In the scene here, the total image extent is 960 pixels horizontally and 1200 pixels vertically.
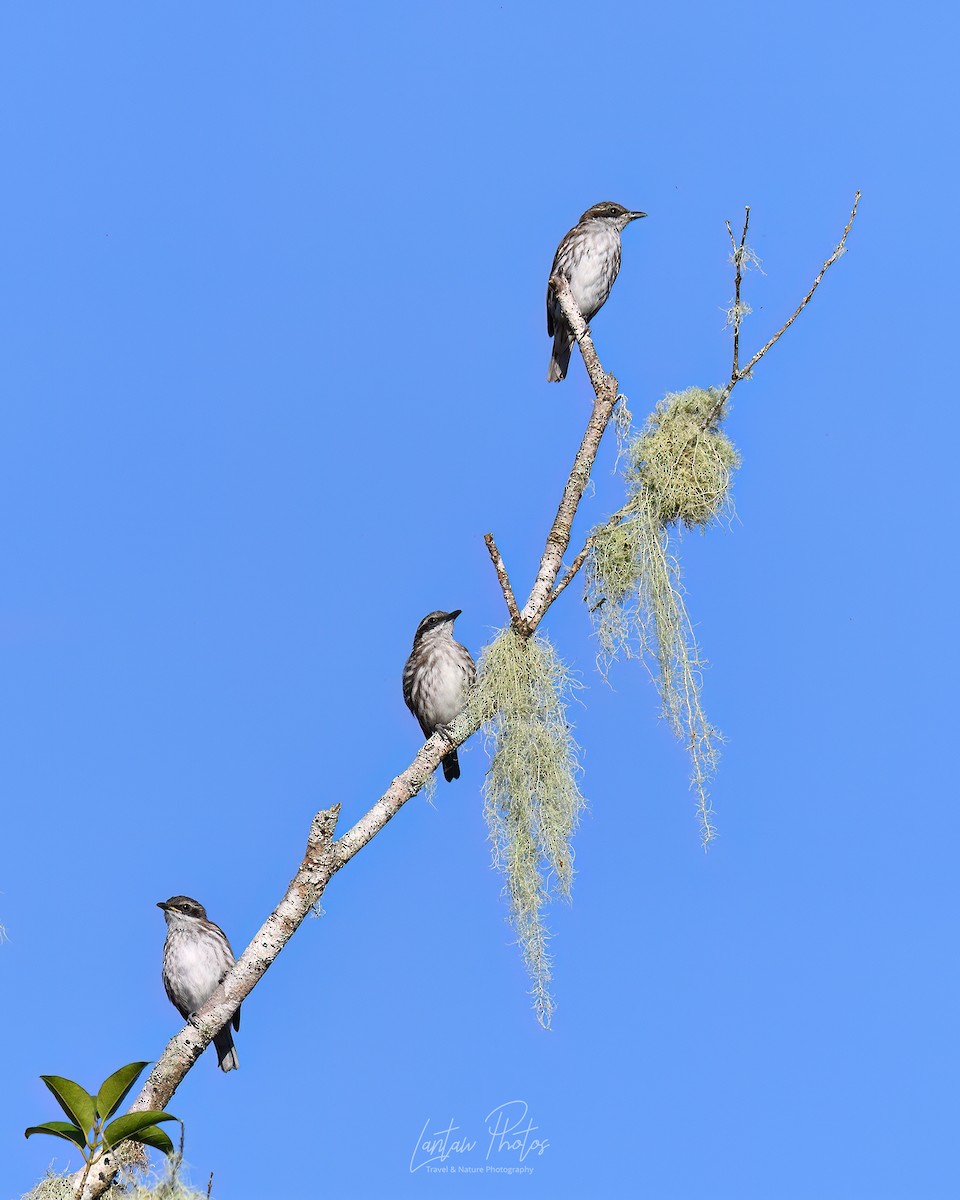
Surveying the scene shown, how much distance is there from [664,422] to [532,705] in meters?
1.76

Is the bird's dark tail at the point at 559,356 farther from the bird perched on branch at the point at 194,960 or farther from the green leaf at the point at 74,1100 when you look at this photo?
the green leaf at the point at 74,1100

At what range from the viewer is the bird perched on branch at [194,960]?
31.7ft

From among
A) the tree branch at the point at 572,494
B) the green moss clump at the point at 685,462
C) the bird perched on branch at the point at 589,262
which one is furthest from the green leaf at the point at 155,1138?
the bird perched on branch at the point at 589,262

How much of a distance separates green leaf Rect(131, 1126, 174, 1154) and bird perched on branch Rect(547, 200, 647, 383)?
21.8 ft

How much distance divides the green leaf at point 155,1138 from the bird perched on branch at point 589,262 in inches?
261

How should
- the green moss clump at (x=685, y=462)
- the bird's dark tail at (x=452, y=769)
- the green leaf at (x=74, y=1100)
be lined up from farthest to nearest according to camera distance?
the bird's dark tail at (x=452, y=769), the green moss clump at (x=685, y=462), the green leaf at (x=74, y=1100)

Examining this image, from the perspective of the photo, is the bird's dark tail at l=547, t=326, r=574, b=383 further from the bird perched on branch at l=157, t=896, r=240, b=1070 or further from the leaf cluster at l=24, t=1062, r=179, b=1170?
the leaf cluster at l=24, t=1062, r=179, b=1170

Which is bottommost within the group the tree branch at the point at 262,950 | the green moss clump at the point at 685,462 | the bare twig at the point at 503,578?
the tree branch at the point at 262,950

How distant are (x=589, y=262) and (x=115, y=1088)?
713 cm

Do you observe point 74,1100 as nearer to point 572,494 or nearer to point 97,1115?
point 97,1115

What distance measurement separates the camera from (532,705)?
7000mm

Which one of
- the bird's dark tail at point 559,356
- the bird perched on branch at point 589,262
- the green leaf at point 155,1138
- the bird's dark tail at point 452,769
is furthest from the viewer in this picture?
the bird's dark tail at point 559,356

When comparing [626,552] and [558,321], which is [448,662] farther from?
[558,321]

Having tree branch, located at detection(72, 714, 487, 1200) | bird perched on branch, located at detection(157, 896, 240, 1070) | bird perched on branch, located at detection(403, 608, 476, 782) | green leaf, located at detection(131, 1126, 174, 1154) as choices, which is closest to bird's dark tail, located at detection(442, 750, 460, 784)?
bird perched on branch, located at detection(403, 608, 476, 782)
